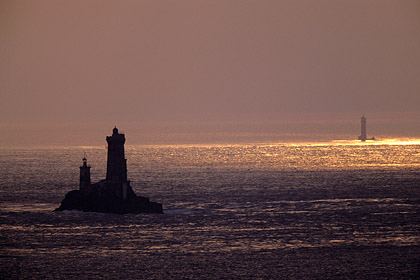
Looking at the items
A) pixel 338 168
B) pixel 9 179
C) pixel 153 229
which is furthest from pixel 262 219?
pixel 338 168

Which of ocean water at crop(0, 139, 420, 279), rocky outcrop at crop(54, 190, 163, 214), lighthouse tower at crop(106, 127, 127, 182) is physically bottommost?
ocean water at crop(0, 139, 420, 279)

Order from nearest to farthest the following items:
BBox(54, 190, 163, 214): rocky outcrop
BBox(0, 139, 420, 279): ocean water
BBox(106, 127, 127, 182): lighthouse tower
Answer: BBox(0, 139, 420, 279): ocean water → BBox(106, 127, 127, 182): lighthouse tower → BBox(54, 190, 163, 214): rocky outcrop

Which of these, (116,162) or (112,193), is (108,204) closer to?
(112,193)

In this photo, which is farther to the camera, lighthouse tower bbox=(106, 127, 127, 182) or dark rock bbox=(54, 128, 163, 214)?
lighthouse tower bbox=(106, 127, 127, 182)

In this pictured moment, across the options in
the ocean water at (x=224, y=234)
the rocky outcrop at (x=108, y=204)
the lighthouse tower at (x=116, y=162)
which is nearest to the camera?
the ocean water at (x=224, y=234)

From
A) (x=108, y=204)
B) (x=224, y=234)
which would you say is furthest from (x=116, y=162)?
(x=224, y=234)

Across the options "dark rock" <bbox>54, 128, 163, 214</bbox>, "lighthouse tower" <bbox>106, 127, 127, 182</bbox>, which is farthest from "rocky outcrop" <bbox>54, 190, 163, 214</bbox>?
"lighthouse tower" <bbox>106, 127, 127, 182</bbox>

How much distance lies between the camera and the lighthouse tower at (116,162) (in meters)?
95.6

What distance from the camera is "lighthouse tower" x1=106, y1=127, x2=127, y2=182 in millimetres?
95625

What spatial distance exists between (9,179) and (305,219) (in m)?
70.6

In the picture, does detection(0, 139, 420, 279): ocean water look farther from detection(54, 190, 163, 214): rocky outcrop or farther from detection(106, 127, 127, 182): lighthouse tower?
detection(106, 127, 127, 182): lighthouse tower

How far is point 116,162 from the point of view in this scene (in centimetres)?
9644

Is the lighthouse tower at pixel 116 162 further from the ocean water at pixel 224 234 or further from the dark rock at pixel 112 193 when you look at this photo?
the ocean water at pixel 224 234

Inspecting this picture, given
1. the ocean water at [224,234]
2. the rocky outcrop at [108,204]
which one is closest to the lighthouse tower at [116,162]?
the rocky outcrop at [108,204]
